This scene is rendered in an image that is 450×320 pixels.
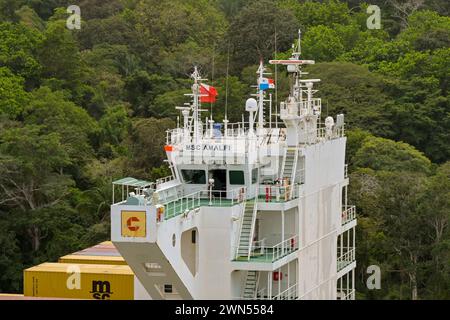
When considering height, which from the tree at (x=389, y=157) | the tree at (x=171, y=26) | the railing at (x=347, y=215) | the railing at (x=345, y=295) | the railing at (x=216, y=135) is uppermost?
the tree at (x=171, y=26)

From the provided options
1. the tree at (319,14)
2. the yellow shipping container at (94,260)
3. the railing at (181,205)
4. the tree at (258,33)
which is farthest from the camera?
the tree at (319,14)

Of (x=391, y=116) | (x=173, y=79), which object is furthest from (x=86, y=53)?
(x=391, y=116)

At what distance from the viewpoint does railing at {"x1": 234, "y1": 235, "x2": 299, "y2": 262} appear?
38.7 m

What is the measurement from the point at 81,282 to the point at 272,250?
7034 mm

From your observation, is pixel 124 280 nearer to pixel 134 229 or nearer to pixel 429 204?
pixel 134 229

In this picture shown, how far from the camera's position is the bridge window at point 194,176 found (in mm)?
40469

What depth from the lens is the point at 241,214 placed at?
1531 inches

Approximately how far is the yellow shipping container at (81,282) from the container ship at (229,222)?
3 centimetres

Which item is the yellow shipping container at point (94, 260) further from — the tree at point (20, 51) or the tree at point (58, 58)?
the tree at point (58, 58)

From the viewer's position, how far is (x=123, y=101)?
8612 cm

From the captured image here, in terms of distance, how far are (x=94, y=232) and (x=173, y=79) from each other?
95.4 feet

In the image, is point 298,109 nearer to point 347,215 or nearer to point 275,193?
point 275,193

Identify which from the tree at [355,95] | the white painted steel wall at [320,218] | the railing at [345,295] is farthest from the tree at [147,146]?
the white painted steel wall at [320,218]

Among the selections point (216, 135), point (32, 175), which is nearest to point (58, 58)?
point (32, 175)
